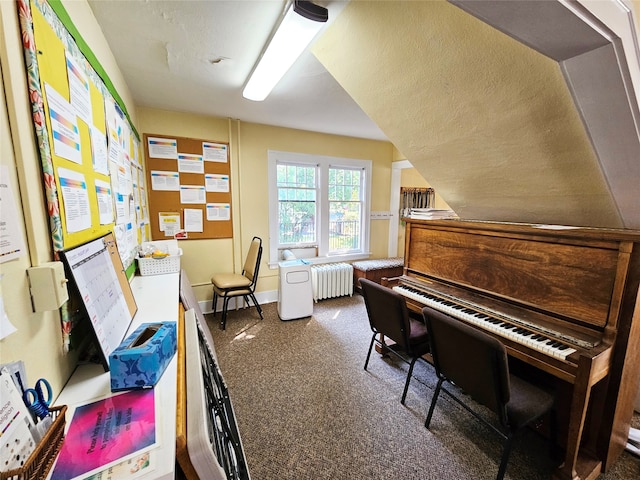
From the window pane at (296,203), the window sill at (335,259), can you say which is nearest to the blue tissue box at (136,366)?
the window sill at (335,259)

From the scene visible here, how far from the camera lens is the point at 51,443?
587 mm

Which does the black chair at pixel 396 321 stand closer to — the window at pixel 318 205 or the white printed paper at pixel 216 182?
the window at pixel 318 205

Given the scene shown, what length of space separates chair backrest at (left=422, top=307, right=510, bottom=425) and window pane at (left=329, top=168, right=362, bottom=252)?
2.88 meters

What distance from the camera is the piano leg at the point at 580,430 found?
1181mm

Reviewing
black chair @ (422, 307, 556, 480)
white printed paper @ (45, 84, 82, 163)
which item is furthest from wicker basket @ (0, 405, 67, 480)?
black chair @ (422, 307, 556, 480)

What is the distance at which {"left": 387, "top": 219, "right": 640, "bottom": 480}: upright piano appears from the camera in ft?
4.13

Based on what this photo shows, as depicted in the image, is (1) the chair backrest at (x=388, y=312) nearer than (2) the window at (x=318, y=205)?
Yes

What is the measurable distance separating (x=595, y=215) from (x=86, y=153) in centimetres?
272

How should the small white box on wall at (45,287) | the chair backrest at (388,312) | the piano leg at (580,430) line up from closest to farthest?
the small white box on wall at (45,287) → the piano leg at (580,430) → the chair backrest at (388,312)

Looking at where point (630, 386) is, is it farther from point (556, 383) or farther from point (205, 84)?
Answer: point (205, 84)

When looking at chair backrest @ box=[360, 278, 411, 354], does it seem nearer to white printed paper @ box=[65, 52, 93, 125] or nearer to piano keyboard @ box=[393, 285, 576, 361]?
piano keyboard @ box=[393, 285, 576, 361]

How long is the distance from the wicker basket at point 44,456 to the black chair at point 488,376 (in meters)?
1.51

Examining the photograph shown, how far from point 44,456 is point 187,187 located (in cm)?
306

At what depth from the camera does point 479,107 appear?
1.36 metres
